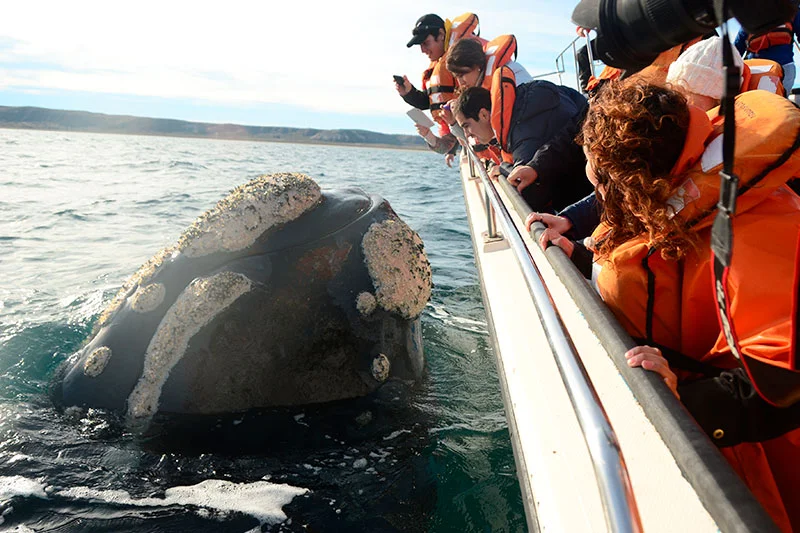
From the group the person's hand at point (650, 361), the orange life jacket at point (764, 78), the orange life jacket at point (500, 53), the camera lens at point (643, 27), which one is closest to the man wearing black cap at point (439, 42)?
the orange life jacket at point (500, 53)

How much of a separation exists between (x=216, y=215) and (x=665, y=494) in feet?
7.19

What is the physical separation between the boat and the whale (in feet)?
2.18

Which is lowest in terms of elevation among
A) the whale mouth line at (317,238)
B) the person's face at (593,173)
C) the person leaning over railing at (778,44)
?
the whale mouth line at (317,238)

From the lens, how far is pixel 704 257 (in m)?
1.92

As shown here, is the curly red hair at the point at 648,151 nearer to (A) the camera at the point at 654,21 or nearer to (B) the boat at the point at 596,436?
(A) the camera at the point at 654,21

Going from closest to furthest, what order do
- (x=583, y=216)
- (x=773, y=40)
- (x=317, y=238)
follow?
(x=317, y=238)
(x=583, y=216)
(x=773, y=40)

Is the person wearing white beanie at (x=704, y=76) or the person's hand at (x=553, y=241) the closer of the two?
the person's hand at (x=553, y=241)

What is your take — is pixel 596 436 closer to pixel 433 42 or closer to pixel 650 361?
pixel 650 361

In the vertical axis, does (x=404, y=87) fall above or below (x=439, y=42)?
below

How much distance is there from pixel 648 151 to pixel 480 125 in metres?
3.69

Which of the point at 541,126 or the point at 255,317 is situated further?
the point at 541,126

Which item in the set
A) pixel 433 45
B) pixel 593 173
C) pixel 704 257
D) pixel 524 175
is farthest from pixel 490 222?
pixel 433 45

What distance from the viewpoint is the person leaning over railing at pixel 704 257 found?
165 cm

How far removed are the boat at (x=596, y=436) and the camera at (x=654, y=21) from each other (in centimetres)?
75
